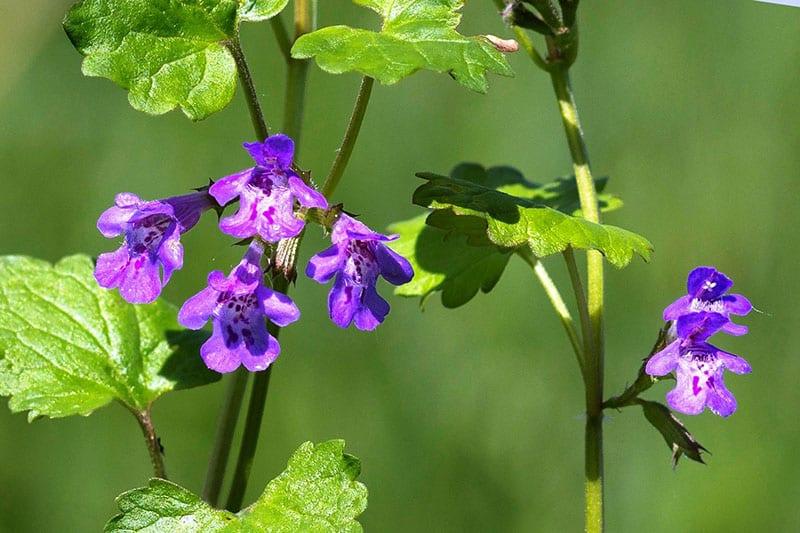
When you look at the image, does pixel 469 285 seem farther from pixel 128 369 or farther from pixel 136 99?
pixel 136 99

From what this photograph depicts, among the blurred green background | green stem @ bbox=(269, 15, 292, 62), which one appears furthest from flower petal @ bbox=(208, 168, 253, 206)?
the blurred green background

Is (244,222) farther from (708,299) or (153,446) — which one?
(708,299)

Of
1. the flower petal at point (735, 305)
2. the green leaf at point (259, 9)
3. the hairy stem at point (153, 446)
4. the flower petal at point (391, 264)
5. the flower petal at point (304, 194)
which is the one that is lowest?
the hairy stem at point (153, 446)

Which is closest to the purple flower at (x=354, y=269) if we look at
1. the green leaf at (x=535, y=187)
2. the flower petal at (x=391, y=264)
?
the flower petal at (x=391, y=264)

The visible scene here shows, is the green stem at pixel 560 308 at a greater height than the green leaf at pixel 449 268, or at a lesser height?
greater

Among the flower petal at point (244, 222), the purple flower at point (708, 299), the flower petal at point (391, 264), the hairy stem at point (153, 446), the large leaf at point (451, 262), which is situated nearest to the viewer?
the flower petal at point (244, 222)

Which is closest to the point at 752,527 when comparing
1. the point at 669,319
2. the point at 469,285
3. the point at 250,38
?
the point at 469,285

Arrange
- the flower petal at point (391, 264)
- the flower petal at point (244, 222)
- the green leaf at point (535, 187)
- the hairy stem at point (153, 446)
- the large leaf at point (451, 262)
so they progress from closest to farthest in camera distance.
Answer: the flower petal at point (244, 222) → the flower petal at point (391, 264) → the hairy stem at point (153, 446) → the large leaf at point (451, 262) → the green leaf at point (535, 187)

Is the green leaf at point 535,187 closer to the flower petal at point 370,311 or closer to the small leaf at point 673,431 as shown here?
the small leaf at point 673,431
